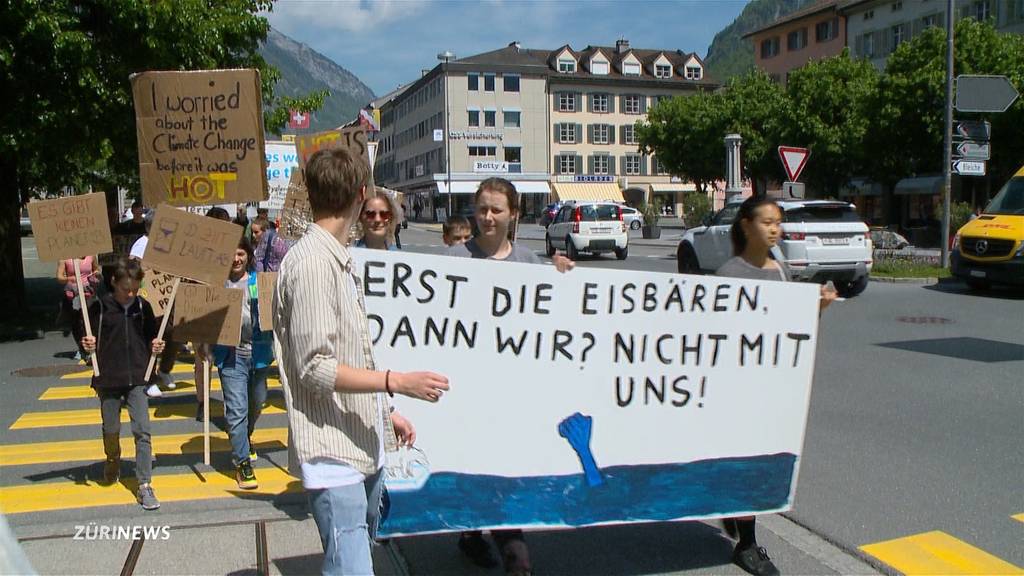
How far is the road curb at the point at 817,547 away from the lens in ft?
13.6

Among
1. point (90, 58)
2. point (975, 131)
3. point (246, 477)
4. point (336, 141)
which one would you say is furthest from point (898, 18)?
point (246, 477)

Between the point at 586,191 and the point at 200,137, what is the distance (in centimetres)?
7244

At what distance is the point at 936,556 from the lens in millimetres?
4250

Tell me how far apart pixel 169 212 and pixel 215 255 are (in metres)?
0.45

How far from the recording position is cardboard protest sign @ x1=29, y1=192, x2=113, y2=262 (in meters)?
6.18

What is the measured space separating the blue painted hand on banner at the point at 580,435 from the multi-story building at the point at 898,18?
159 feet

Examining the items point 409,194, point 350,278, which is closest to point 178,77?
point 350,278

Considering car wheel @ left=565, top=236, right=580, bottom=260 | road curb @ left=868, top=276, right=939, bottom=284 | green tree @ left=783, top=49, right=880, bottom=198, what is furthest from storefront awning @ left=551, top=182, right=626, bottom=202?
road curb @ left=868, top=276, right=939, bottom=284

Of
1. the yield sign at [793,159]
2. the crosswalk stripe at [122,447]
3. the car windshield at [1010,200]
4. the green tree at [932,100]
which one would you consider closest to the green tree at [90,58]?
the crosswalk stripe at [122,447]

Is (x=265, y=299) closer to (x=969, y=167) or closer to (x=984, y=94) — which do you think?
(x=969, y=167)

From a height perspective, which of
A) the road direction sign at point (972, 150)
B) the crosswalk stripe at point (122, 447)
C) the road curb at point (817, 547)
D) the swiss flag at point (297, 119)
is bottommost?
the crosswalk stripe at point (122, 447)

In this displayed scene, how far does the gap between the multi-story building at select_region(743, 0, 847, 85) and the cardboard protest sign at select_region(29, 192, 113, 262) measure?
57800mm

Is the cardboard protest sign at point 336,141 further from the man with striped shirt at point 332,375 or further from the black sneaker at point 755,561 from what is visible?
the man with striped shirt at point 332,375

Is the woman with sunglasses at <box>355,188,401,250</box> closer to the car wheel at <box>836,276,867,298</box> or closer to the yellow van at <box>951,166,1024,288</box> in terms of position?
the car wheel at <box>836,276,867,298</box>
